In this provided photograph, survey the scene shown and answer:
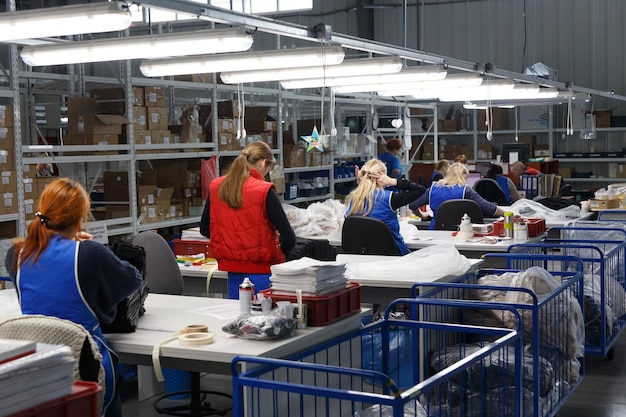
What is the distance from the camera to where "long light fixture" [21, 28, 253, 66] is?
421cm

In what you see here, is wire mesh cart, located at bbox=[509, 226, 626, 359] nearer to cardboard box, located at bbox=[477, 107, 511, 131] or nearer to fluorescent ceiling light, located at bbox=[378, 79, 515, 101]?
fluorescent ceiling light, located at bbox=[378, 79, 515, 101]

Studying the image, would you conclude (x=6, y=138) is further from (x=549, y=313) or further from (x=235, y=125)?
(x=549, y=313)

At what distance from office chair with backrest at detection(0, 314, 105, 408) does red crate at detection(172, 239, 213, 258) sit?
9.74ft

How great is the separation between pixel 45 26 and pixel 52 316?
1388mm

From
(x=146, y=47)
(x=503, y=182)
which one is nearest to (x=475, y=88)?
Result: (x=503, y=182)

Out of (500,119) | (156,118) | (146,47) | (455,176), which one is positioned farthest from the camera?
(500,119)

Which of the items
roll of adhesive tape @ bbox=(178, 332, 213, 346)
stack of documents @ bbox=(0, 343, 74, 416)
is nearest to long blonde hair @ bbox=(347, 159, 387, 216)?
roll of adhesive tape @ bbox=(178, 332, 213, 346)

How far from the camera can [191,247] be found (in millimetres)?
6047

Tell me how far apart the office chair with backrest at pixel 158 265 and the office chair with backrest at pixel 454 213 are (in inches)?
136

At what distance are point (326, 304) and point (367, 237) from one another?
2.56 meters

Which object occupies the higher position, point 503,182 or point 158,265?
point 503,182

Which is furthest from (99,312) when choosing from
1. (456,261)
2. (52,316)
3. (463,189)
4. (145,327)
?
(463,189)

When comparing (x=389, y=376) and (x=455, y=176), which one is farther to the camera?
(x=455, y=176)

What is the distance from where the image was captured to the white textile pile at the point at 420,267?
4.86 meters
